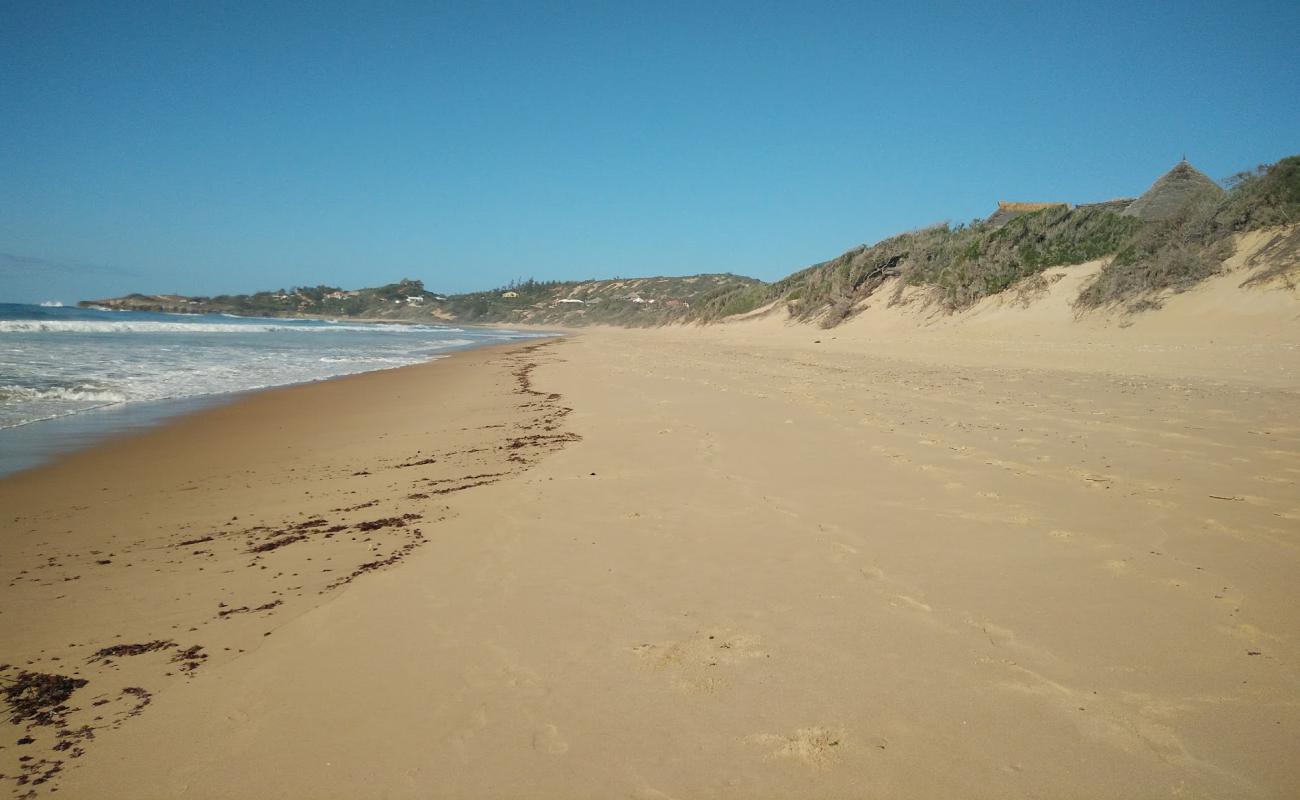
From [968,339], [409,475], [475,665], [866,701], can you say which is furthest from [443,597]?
[968,339]

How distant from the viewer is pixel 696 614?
2668 millimetres

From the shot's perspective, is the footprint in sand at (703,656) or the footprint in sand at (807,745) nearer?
the footprint in sand at (807,745)

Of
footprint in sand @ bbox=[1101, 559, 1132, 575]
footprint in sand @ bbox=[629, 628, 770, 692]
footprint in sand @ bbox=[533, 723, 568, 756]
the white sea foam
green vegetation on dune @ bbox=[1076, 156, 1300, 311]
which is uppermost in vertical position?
green vegetation on dune @ bbox=[1076, 156, 1300, 311]

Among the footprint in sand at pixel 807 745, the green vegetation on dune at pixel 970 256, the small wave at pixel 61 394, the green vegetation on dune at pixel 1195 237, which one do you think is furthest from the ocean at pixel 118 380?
the green vegetation on dune at pixel 1195 237

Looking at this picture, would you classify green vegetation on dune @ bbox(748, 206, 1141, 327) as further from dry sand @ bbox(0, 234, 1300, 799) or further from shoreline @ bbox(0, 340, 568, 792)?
shoreline @ bbox(0, 340, 568, 792)

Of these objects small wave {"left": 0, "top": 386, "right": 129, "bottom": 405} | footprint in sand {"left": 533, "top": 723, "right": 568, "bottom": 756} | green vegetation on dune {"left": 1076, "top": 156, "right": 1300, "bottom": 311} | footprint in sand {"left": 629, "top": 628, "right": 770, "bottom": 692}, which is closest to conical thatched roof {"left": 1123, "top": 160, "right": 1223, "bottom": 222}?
green vegetation on dune {"left": 1076, "top": 156, "right": 1300, "bottom": 311}

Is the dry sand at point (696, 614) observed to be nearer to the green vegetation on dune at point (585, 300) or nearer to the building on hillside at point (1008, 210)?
the building on hillside at point (1008, 210)

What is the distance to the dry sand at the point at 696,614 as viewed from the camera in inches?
71.7

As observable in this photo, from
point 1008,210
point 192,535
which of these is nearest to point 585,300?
point 1008,210

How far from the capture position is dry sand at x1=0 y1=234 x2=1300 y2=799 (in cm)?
182

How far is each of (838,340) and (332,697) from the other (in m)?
20.6

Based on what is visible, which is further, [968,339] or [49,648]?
[968,339]

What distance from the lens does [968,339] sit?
665 inches

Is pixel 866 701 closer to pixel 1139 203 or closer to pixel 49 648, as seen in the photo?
pixel 49 648
